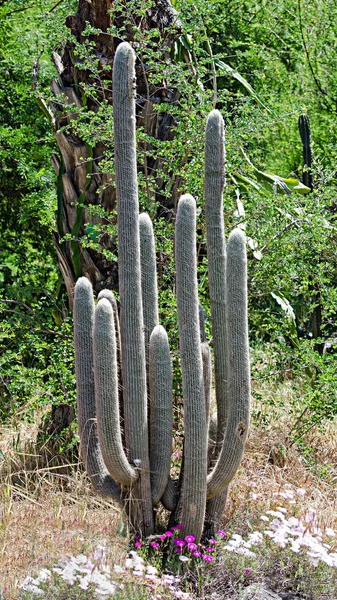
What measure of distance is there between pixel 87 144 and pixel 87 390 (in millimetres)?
2044

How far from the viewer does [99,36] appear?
5.31 metres

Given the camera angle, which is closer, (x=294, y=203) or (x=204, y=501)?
(x=204, y=501)

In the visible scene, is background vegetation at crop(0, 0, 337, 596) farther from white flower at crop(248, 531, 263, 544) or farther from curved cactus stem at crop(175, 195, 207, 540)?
curved cactus stem at crop(175, 195, 207, 540)

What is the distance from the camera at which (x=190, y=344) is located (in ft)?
11.6

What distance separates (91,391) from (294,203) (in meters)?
2.04

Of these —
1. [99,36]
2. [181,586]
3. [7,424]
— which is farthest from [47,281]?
[181,586]

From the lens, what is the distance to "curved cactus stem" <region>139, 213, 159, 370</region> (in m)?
3.85

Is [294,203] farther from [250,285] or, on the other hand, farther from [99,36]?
[99,36]

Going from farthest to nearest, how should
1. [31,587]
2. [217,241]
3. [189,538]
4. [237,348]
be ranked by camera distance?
1. [217,241]
2. [189,538]
3. [237,348]
4. [31,587]

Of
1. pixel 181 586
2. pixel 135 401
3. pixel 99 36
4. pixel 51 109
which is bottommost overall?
pixel 181 586

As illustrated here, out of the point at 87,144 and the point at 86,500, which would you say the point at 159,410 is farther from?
the point at 87,144

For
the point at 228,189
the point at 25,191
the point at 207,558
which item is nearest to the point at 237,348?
the point at 207,558

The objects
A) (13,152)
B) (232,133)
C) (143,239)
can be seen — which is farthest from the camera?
(13,152)

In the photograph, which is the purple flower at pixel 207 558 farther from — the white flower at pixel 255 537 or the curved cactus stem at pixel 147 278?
the curved cactus stem at pixel 147 278
